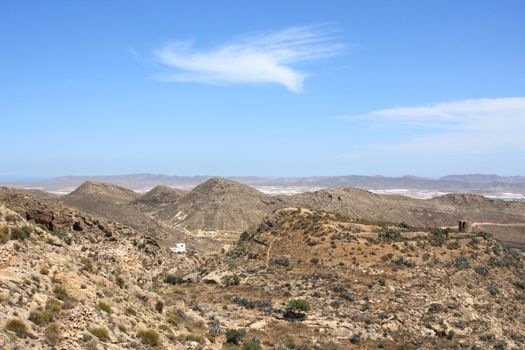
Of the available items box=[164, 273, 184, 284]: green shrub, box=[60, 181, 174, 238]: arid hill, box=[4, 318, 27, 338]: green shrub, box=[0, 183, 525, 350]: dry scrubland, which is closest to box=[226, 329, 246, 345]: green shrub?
box=[0, 183, 525, 350]: dry scrubland

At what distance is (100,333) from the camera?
13406mm

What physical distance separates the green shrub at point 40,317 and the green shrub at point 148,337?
3.06 meters

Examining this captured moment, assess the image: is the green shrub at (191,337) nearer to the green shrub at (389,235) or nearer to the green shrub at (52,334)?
the green shrub at (52,334)

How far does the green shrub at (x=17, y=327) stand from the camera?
450 inches

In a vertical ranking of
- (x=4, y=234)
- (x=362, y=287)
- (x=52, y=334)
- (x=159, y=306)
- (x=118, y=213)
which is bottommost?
(x=362, y=287)

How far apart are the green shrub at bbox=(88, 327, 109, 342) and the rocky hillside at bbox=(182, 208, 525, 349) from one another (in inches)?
375

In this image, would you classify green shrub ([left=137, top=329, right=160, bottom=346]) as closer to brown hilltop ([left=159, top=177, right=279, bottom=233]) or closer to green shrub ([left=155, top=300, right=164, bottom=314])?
green shrub ([left=155, top=300, right=164, bottom=314])

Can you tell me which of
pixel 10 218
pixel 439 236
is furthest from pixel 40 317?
pixel 439 236

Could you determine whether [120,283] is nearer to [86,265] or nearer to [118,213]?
[86,265]

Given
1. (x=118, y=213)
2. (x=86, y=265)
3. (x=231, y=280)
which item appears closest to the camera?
(x=86, y=265)

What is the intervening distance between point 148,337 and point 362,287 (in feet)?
58.2

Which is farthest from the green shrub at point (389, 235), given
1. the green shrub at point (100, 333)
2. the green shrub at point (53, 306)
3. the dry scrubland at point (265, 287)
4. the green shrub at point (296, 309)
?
the green shrub at point (53, 306)

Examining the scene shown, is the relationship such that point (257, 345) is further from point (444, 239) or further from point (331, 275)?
point (444, 239)

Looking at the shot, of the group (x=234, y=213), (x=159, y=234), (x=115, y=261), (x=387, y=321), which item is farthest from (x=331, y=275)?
(x=234, y=213)
